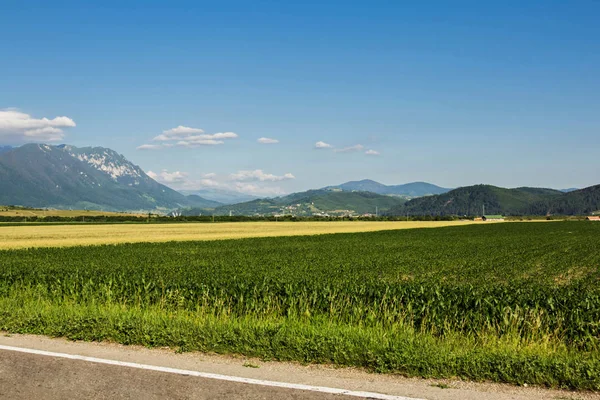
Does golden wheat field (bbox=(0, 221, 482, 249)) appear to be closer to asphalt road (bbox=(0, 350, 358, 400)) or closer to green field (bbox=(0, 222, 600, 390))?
green field (bbox=(0, 222, 600, 390))

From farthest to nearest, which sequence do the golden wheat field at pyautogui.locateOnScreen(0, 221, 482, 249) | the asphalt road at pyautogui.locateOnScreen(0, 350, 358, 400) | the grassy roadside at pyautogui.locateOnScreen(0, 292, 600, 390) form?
the golden wheat field at pyautogui.locateOnScreen(0, 221, 482, 249) < the grassy roadside at pyautogui.locateOnScreen(0, 292, 600, 390) < the asphalt road at pyautogui.locateOnScreen(0, 350, 358, 400)

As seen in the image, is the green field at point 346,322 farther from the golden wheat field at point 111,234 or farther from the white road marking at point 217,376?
the golden wheat field at point 111,234

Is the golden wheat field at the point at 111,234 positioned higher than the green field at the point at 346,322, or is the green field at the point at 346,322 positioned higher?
the green field at the point at 346,322

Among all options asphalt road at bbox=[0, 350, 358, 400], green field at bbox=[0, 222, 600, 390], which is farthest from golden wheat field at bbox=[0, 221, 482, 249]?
asphalt road at bbox=[0, 350, 358, 400]

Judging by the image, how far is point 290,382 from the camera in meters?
8.85

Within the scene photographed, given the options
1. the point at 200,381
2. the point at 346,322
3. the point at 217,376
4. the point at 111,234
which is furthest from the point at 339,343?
the point at 111,234

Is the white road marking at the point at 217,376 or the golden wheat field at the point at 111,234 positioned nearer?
the white road marking at the point at 217,376

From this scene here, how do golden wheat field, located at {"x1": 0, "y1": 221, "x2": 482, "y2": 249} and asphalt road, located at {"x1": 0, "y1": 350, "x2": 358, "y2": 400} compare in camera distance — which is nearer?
asphalt road, located at {"x1": 0, "y1": 350, "x2": 358, "y2": 400}

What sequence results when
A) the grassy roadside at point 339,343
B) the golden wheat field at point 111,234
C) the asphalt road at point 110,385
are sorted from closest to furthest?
the asphalt road at point 110,385 → the grassy roadside at point 339,343 → the golden wheat field at point 111,234

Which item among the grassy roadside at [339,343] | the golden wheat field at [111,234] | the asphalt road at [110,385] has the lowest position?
the golden wheat field at [111,234]

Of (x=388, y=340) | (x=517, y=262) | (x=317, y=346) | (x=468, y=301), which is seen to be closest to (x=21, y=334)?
(x=317, y=346)

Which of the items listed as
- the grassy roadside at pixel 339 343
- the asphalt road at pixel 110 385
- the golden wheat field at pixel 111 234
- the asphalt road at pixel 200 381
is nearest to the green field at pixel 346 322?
the grassy roadside at pixel 339 343

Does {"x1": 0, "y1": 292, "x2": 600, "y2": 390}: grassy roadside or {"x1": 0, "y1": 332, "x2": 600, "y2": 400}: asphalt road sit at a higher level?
{"x1": 0, "y1": 292, "x2": 600, "y2": 390}: grassy roadside

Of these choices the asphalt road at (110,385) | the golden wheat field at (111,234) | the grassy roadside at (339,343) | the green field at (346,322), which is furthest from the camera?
the golden wheat field at (111,234)
